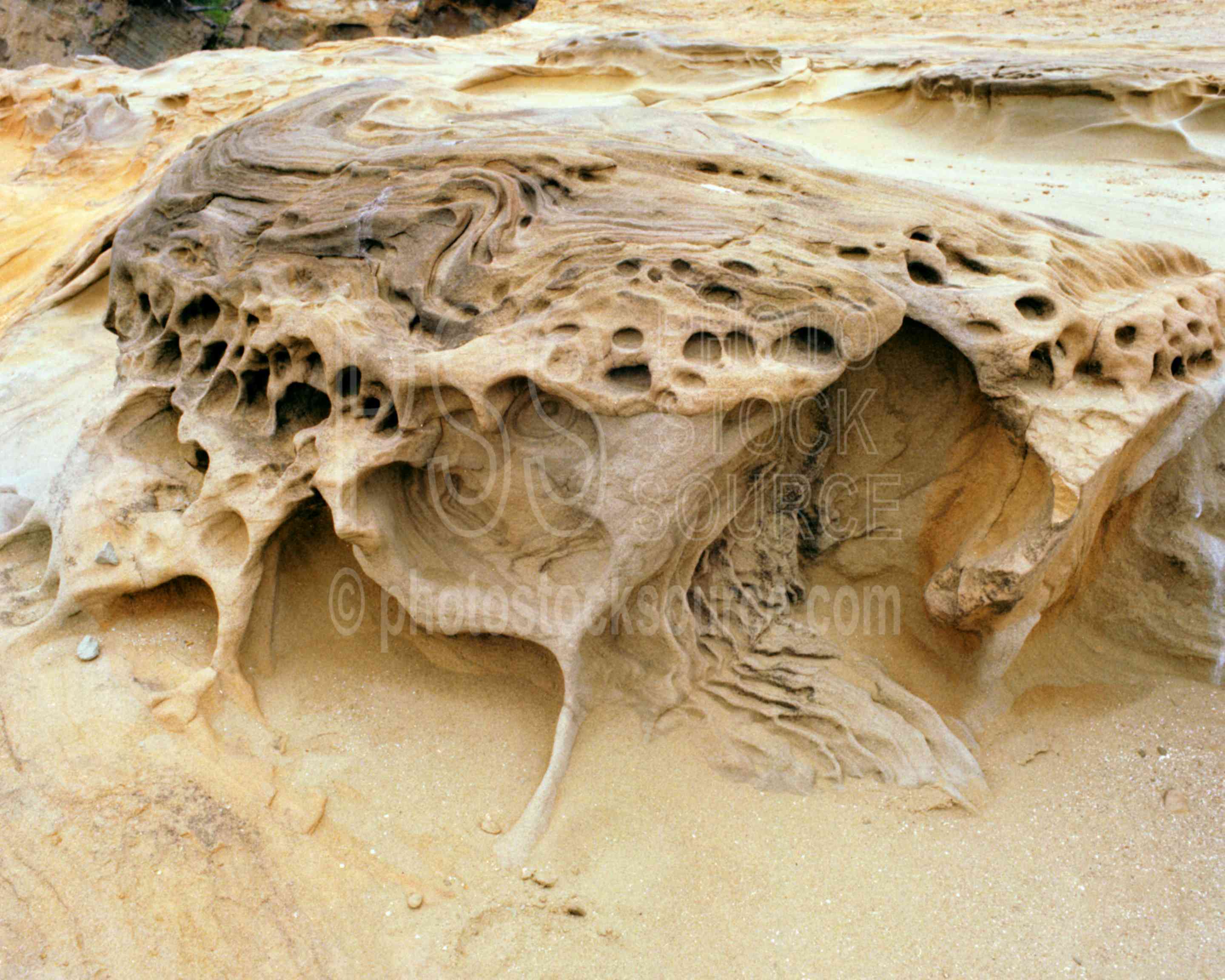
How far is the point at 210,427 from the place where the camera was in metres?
2.79

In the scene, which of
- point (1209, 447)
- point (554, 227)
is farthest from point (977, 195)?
point (554, 227)

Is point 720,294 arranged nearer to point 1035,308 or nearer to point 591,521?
point 591,521

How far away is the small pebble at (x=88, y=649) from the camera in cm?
266

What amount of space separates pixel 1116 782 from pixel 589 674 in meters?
1.47

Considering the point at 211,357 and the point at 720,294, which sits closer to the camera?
the point at 720,294

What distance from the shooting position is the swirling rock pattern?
2.31 meters

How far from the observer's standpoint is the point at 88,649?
268 cm

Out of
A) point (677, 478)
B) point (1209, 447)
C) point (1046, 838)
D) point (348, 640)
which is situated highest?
point (677, 478)

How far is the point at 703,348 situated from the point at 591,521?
55cm

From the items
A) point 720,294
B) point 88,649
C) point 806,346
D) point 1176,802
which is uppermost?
point 720,294

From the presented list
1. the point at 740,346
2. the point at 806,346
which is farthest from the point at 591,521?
the point at 806,346

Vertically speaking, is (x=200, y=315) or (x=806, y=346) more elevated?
(x=806, y=346)

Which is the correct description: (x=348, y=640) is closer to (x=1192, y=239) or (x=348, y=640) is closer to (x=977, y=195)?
(x=977, y=195)

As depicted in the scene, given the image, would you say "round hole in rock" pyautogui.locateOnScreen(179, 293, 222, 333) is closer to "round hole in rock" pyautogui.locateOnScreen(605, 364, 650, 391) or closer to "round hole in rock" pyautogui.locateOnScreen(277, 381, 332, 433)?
"round hole in rock" pyautogui.locateOnScreen(277, 381, 332, 433)
